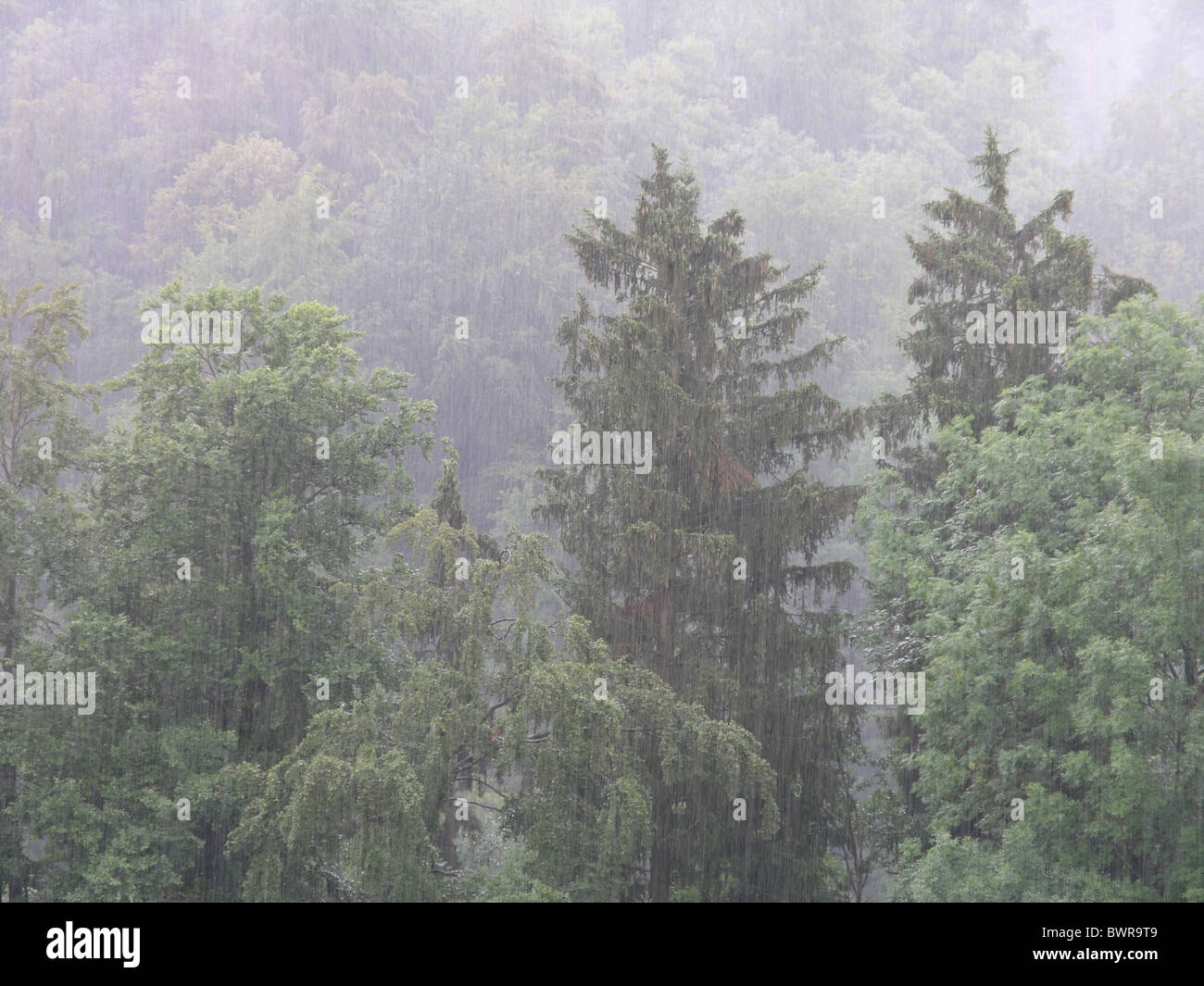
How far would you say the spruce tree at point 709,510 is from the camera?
59.8 ft

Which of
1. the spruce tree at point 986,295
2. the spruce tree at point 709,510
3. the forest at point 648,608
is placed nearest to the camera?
the forest at point 648,608

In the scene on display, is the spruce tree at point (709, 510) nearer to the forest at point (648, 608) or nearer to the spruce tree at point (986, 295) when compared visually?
the forest at point (648, 608)

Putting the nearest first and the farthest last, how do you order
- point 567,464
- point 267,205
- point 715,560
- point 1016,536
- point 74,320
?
1. point 1016,536
2. point 715,560
3. point 567,464
4. point 74,320
5. point 267,205

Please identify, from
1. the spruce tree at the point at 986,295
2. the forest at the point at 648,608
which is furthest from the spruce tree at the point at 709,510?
the spruce tree at the point at 986,295

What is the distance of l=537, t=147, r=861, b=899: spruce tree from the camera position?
18.2 meters

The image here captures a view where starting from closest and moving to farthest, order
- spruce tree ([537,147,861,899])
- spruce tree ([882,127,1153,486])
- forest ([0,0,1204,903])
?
forest ([0,0,1204,903]), spruce tree ([537,147,861,899]), spruce tree ([882,127,1153,486])

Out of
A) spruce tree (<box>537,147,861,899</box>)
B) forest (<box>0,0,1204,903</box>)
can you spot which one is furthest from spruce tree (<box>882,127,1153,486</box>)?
spruce tree (<box>537,147,861,899</box>)

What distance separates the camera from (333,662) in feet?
60.5

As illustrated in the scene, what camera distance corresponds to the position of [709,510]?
19.4 meters

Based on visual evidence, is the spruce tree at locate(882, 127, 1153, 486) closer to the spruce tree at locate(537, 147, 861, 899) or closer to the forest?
the forest
